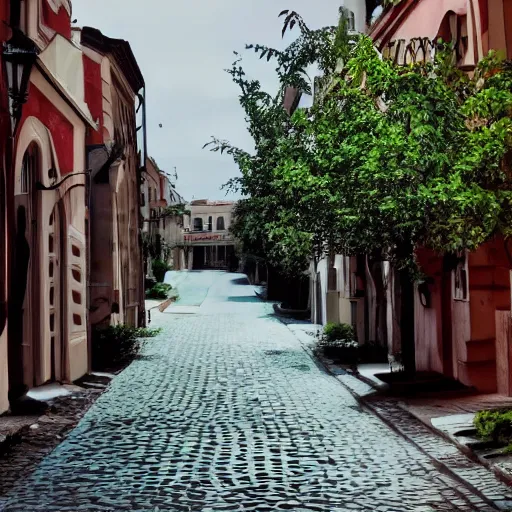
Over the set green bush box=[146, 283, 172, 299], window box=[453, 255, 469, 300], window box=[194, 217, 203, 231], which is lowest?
green bush box=[146, 283, 172, 299]

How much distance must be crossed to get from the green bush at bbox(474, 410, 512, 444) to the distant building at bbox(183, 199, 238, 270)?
75445mm

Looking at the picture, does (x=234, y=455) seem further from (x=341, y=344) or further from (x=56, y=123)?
(x=341, y=344)

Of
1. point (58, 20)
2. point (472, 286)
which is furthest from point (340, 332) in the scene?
point (58, 20)

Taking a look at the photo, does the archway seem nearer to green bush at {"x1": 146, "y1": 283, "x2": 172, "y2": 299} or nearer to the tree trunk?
the tree trunk

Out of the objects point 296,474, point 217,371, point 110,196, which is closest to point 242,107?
point 110,196

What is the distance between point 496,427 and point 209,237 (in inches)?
3160

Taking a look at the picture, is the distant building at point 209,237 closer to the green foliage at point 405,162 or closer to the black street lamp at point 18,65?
the green foliage at point 405,162

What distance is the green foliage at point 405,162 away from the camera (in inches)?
338

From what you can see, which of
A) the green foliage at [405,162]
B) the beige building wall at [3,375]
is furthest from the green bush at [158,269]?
the beige building wall at [3,375]

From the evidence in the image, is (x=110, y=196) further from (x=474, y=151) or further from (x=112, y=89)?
(x=474, y=151)

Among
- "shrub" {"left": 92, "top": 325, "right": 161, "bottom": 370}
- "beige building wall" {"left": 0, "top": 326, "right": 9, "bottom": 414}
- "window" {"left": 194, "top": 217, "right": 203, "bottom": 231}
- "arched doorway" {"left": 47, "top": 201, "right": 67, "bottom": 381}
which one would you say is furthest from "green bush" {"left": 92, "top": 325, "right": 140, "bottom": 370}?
"window" {"left": 194, "top": 217, "right": 203, "bottom": 231}

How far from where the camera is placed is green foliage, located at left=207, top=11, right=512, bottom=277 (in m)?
8.58

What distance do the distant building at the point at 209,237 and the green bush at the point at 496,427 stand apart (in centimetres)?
7544

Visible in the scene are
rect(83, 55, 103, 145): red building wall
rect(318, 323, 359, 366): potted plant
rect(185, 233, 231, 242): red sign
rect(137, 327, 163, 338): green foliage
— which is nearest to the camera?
rect(318, 323, 359, 366): potted plant
